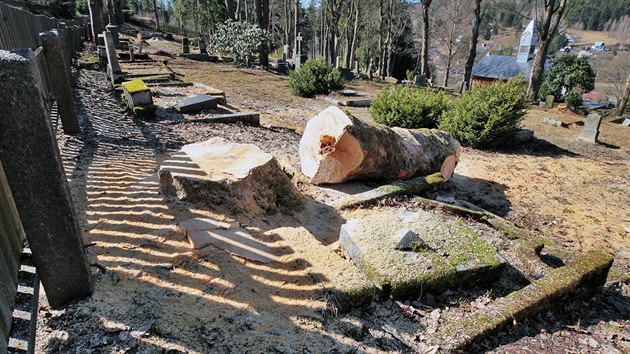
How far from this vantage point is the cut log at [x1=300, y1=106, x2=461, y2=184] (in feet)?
17.9

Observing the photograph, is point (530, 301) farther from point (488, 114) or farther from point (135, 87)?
point (135, 87)

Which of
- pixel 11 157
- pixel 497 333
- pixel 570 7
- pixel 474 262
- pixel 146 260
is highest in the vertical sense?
pixel 570 7

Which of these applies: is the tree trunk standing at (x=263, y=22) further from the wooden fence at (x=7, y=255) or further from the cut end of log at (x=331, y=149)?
the wooden fence at (x=7, y=255)

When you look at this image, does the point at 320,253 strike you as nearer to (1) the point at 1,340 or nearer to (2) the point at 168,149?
(1) the point at 1,340

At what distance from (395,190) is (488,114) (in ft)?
18.5

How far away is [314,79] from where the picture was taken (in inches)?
566

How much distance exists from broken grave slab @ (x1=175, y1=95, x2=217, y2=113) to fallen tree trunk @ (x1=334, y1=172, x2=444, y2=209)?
5.30 m

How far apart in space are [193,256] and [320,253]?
1214mm

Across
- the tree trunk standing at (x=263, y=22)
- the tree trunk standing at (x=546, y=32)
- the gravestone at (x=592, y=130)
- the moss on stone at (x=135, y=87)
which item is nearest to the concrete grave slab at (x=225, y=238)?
the moss on stone at (x=135, y=87)

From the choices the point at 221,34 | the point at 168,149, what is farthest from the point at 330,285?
the point at 221,34

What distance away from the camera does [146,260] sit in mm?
3100

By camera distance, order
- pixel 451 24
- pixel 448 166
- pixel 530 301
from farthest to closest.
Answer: pixel 451 24, pixel 448 166, pixel 530 301

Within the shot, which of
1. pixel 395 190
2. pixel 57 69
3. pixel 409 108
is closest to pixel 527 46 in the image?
pixel 409 108

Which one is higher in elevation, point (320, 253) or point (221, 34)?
point (221, 34)
